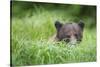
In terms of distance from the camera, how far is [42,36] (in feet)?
5.40

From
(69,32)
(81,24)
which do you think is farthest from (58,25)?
(81,24)

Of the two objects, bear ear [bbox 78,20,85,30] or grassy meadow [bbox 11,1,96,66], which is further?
bear ear [bbox 78,20,85,30]

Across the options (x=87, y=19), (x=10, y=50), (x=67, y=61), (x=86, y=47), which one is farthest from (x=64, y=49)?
(x=10, y=50)

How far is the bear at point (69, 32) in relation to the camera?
1684 mm

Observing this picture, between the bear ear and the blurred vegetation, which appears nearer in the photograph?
the blurred vegetation

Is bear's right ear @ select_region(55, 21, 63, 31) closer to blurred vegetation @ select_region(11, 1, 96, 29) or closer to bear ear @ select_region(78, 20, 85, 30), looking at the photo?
blurred vegetation @ select_region(11, 1, 96, 29)

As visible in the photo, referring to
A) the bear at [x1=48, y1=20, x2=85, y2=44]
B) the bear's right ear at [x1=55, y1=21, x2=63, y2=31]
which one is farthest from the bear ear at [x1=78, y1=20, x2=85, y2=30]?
the bear's right ear at [x1=55, y1=21, x2=63, y2=31]

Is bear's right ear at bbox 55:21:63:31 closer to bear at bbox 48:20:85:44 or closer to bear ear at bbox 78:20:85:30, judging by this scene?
bear at bbox 48:20:85:44

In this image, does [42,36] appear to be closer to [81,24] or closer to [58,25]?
[58,25]

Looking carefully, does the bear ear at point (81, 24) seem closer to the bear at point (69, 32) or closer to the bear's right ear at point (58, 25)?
the bear at point (69, 32)

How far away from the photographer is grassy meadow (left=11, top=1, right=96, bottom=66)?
1.58 m

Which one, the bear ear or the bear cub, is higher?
the bear ear

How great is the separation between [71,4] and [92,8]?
0.22m

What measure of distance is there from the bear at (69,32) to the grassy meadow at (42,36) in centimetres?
4
